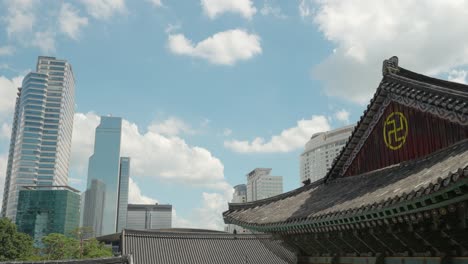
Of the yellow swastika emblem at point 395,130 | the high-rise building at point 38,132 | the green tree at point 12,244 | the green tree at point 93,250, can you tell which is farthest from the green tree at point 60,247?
the high-rise building at point 38,132

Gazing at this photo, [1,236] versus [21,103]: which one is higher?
[21,103]

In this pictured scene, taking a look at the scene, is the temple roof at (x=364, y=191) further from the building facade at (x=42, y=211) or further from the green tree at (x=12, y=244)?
the building facade at (x=42, y=211)

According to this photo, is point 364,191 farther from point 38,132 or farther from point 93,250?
point 38,132

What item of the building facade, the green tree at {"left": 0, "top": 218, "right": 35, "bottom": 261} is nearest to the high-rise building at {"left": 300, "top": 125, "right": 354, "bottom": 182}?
the building facade

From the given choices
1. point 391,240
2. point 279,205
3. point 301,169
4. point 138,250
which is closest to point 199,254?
point 138,250

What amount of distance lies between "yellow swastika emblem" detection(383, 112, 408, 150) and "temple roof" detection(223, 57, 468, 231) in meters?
0.54

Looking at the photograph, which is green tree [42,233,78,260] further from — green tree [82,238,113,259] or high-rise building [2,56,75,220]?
high-rise building [2,56,75,220]

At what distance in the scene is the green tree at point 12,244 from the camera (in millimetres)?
58688

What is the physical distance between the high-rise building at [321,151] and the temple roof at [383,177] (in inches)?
5951

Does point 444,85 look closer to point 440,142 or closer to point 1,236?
point 440,142

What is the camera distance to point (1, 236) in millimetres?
58750

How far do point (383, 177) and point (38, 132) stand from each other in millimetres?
186357

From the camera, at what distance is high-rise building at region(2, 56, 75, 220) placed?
171750 mm

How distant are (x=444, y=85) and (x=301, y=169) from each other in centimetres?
18406
